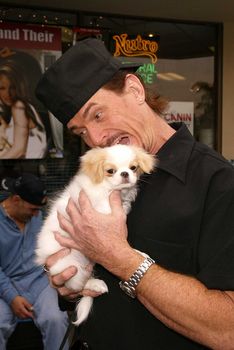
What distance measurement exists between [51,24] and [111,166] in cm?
415

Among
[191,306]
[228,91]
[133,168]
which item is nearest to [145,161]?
[133,168]

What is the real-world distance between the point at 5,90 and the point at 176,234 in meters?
4.33

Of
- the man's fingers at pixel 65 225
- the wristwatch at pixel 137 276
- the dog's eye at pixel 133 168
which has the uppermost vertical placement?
the dog's eye at pixel 133 168

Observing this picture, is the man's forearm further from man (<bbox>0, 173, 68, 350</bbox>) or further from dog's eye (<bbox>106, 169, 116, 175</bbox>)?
man (<bbox>0, 173, 68, 350</bbox>)

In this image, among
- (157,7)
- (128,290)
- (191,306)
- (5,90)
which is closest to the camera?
(191,306)

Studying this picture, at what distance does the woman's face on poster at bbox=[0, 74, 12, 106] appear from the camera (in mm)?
5285

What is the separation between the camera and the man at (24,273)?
3.86 m

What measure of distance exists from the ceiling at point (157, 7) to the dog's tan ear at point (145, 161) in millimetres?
4036

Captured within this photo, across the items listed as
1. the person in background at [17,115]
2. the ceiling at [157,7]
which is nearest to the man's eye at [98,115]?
the person in background at [17,115]

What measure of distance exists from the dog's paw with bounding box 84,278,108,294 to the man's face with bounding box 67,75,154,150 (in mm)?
549

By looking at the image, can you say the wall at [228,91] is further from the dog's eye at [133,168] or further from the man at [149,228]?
the dog's eye at [133,168]

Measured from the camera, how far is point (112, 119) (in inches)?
68.9

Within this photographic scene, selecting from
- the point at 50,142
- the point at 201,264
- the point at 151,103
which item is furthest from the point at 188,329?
the point at 50,142

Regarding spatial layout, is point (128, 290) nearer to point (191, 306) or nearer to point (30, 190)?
point (191, 306)
